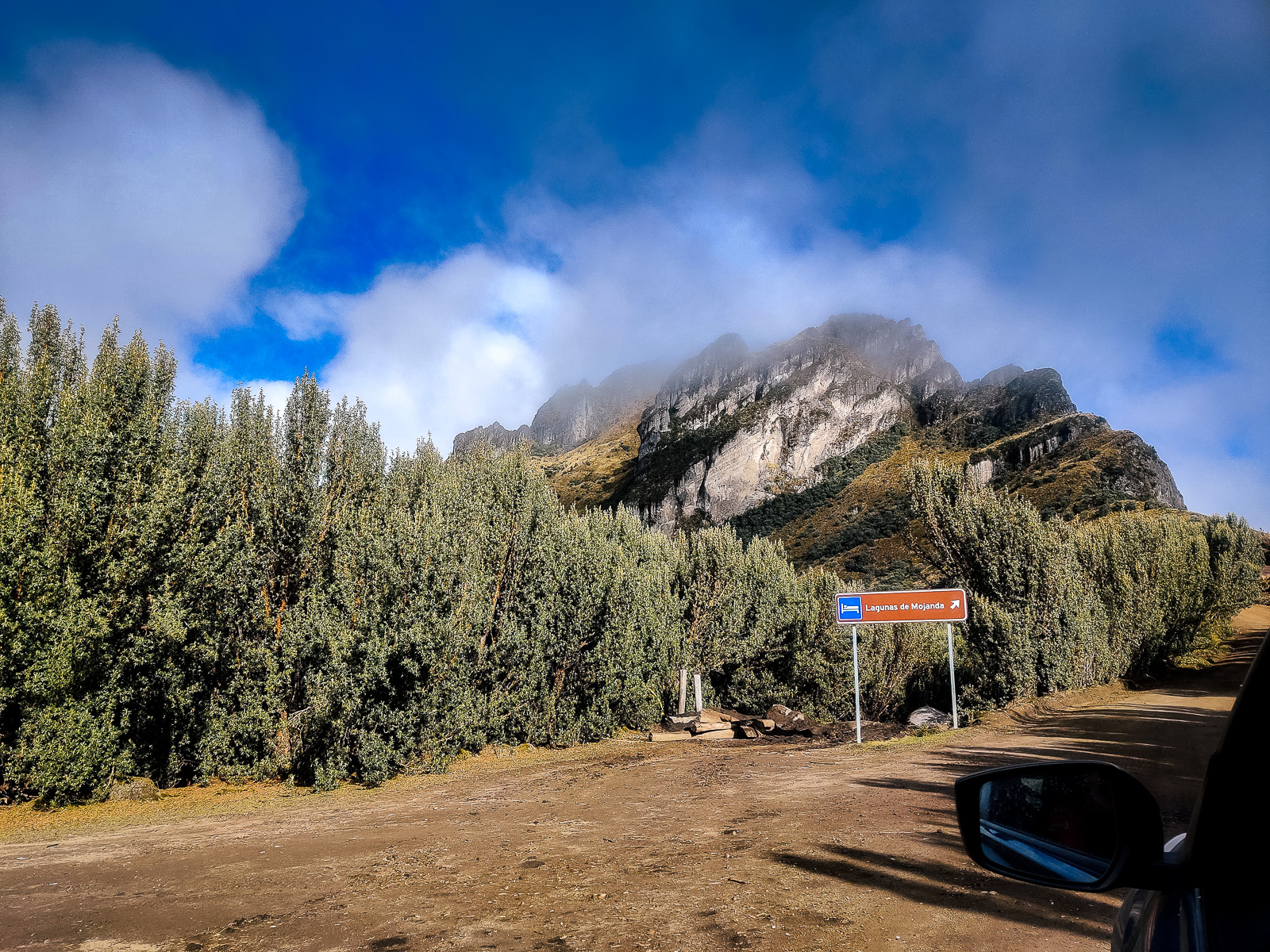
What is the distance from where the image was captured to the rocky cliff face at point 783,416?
124500 millimetres

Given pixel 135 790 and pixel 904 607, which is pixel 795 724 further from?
pixel 135 790

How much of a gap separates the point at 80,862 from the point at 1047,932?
1105 cm

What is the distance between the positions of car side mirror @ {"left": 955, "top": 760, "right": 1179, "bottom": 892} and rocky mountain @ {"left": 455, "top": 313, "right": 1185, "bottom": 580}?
227 feet

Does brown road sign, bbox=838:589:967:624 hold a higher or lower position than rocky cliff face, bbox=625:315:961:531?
lower

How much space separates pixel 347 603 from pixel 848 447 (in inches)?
4613

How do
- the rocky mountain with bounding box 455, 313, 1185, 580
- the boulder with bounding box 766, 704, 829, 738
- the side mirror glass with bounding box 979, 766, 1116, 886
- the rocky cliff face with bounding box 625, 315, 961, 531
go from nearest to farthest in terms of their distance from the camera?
1. the side mirror glass with bounding box 979, 766, 1116, 886
2. the boulder with bounding box 766, 704, 829, 738
3. the rocky mountain with bounding box 455, 313, 1185, 580
4. the rocky cliff face with bounding box 625, 315, 961, 531

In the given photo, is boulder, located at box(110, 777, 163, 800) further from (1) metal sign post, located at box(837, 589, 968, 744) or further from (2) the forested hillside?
(1) metal sign post, located at box(837, 589, 968, 744)

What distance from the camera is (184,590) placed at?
1405 cm

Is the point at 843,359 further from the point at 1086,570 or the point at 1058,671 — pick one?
the point at 1058,671

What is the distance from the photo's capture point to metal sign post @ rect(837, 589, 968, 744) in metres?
18.8

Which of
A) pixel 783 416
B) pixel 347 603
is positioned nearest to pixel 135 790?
pixel 347 603

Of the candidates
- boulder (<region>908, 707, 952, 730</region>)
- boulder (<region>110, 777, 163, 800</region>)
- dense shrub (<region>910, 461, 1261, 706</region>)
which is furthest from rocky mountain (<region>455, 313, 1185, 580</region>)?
boulder (<region>110, 777, 163, 800</region>)

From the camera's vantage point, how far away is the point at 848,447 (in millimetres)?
123062

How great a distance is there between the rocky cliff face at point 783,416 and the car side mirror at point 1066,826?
118 m
